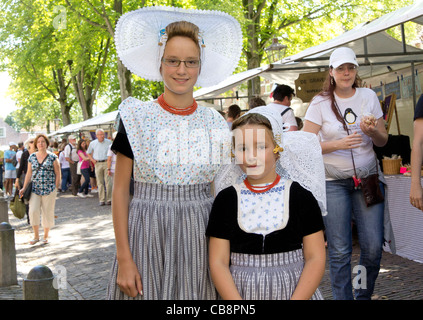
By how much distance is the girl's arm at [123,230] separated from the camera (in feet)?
8.86

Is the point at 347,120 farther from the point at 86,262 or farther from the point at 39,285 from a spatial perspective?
the point at 86,262

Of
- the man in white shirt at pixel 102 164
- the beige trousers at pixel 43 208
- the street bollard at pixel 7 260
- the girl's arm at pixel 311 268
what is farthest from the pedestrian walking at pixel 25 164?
the girl's arm at pixel 311 268

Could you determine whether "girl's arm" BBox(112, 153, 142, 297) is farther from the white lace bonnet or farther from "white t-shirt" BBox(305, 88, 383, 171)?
"white t-shirt" BBox(305, 88, 383, 171)

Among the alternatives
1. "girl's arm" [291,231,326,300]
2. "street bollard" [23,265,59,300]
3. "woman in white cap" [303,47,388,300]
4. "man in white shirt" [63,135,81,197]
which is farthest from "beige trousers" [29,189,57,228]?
"man in white shirt" [63,135,81,197]

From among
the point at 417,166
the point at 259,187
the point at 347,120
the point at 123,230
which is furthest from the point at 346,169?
the point at 123,230

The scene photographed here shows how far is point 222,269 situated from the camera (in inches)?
106

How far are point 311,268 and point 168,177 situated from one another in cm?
76

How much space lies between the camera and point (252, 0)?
74.0ft

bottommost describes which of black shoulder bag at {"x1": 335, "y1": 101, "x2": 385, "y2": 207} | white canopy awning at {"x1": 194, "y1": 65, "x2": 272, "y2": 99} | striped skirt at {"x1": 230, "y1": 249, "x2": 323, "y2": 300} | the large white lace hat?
striped skirt at {"x1": 230, "y1": 249, "x2": 323, "y2": 300}

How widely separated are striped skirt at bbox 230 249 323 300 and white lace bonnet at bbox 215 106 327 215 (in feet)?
1.08

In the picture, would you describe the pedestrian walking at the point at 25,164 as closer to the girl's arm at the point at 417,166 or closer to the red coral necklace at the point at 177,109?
the girl's arm at the point at 417,166

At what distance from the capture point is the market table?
729cm

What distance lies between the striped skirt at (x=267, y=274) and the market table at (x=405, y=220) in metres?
4.83
